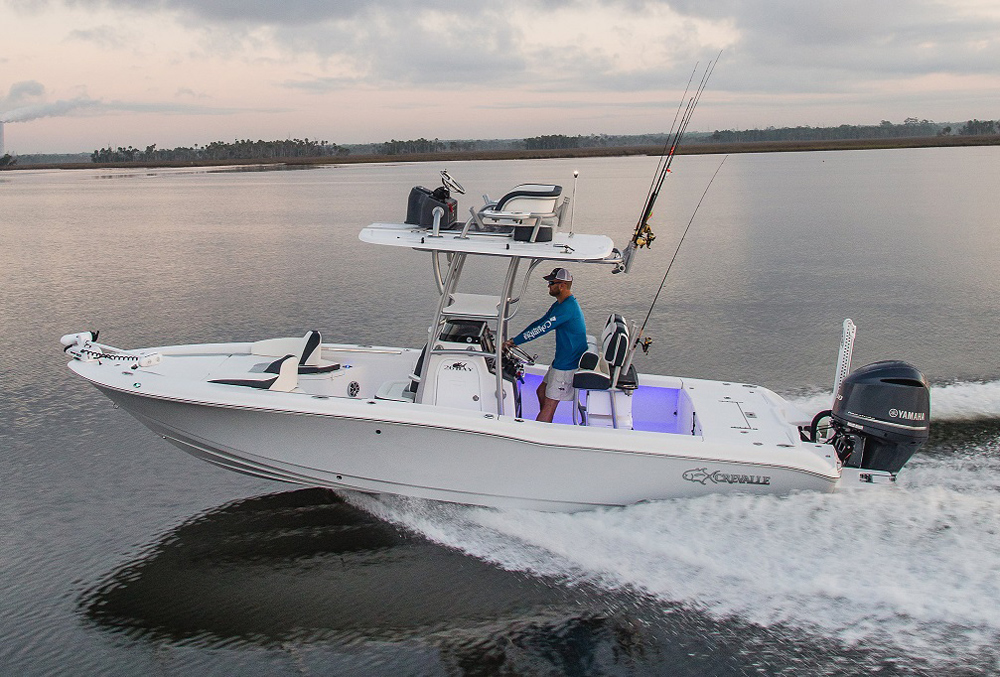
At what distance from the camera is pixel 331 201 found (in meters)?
40.0

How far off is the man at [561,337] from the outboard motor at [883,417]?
1932mm

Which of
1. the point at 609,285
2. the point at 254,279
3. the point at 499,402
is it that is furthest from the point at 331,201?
the point at 499,402

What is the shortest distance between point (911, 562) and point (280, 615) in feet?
13.0

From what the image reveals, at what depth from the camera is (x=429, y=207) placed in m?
A: 6.28

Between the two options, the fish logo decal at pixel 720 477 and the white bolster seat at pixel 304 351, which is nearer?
the fish logo decal at pixel 720 477

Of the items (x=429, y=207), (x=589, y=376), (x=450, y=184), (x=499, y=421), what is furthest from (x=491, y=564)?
(x=450, y=184)

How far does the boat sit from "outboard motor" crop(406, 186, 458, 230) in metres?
0.01

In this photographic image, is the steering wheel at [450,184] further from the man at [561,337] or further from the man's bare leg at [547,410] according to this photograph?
the man's bare leg at [547,410]

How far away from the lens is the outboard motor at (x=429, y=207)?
629 centimetres

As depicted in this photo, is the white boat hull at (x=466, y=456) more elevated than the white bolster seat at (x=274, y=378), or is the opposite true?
the white bolster seat at (x=274, y=378)

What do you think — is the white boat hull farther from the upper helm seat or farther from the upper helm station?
the upper helm seat

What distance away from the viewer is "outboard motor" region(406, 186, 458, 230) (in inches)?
247

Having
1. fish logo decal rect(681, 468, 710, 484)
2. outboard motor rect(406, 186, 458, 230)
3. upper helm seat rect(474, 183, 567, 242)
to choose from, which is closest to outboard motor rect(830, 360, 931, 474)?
fish logo decal rect(681, 468, 710, 484)

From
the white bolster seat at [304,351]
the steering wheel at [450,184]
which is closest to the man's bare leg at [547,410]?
the steering wheel at [450,184]
